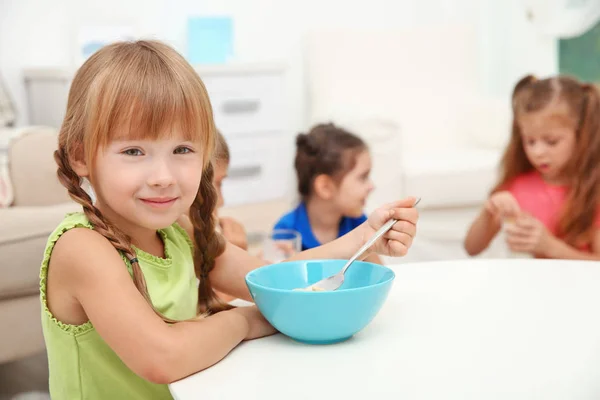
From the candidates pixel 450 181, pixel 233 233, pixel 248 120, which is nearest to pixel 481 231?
pixel 233 233

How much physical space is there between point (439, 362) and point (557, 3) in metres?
3.49

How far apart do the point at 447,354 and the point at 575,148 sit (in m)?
1.41

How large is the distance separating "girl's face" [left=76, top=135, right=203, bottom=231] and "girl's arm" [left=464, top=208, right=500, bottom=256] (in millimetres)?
1240

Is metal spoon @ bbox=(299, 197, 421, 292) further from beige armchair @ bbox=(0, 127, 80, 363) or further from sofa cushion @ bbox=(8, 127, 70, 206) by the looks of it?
sofa cushion @ bbox=(8, 127, 70, 206)

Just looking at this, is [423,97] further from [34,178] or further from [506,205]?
[34,178]

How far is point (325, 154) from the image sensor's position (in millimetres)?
2467

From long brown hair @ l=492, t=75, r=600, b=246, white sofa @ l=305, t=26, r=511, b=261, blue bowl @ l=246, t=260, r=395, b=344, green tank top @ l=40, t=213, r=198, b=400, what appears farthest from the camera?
white sofa @ l=305, t=26, r=511, b=261

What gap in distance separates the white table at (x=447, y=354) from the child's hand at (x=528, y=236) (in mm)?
697

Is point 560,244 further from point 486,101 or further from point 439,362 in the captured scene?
point 486,101

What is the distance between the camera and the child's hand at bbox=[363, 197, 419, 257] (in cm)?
110

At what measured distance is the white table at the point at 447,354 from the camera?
81 cm

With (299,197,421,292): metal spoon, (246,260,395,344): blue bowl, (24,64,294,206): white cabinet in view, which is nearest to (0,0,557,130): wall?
(24,64,294,206): white cabinet

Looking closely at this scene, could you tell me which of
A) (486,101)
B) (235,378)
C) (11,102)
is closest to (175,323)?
(235,378)

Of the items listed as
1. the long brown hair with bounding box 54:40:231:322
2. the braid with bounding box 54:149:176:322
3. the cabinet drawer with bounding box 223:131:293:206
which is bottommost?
the cabinet drawer with bounding box 223:131:293:206
